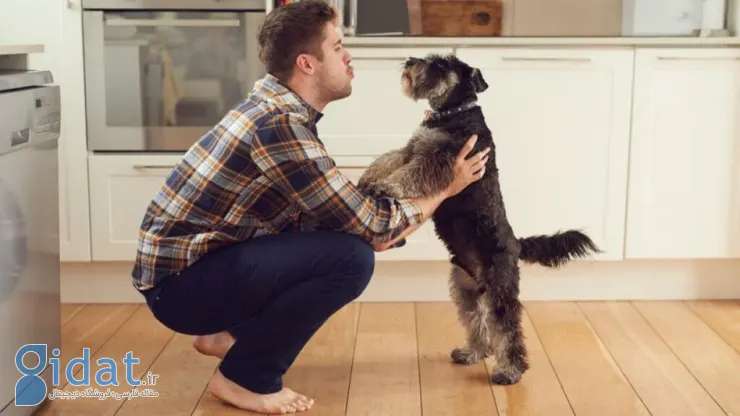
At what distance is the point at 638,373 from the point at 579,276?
87 cm

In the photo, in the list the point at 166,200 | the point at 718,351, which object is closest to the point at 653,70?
the point at 718,351

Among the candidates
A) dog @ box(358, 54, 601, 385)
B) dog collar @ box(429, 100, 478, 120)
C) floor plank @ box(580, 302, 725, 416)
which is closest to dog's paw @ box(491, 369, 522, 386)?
dog @ box(358, 54, 601, 385)

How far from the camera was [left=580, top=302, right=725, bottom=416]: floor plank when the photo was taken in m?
2.57

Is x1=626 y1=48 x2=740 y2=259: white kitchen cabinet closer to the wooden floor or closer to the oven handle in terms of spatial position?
the wooden floor

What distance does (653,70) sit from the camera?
3.47m

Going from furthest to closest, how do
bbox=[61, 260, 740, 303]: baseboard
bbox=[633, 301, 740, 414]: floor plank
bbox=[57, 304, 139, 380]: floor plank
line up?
bbox=[61, 260, 740, 303]: baseboard
bbox=[57, 304, 139, 380]: floor plank
bbox=[633, 301, 740, 414]: floor plank

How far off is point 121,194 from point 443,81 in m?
1.43

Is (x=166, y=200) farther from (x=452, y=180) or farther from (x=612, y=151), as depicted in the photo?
(x=612, y=151)

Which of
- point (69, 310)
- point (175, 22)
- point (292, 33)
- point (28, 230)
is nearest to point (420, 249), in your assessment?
point (175, 22)

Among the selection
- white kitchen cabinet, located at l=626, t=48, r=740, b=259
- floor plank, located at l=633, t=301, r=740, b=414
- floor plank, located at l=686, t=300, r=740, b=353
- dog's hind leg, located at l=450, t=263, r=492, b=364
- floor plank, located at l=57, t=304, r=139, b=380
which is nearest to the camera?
floor plank, located at l=633, t=301, r=740, b=414

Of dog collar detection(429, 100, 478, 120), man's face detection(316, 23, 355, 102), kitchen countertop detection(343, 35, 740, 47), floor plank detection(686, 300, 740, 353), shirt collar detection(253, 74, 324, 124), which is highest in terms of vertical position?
kitchen countertop detection(343, 35, 740, 47)

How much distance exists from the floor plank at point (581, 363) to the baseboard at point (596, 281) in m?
0.08

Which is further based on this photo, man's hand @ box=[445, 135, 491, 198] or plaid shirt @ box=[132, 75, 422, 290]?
man's hand @ box=[445, 135, 491, 198]

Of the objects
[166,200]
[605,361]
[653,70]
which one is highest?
[653,70]
